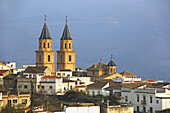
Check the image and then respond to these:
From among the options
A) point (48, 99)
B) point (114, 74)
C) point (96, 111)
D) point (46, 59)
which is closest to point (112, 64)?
point (114, 74)

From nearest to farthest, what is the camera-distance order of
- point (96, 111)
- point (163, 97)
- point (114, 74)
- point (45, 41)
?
point (96, 111) → point (163, 97) → point (114, 74) → point (45, 41)

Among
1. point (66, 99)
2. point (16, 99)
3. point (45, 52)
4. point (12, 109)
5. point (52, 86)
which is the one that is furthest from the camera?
point (45, 52)

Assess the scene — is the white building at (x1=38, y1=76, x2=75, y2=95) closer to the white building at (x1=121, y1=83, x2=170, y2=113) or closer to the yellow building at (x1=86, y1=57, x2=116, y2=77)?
the white building at (x1=121, y1=83, x2=170, y2=113)

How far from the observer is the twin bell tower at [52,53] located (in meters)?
96.8

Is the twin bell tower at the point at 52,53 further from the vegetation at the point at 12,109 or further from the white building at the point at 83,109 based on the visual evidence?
the white building at the point at 83,109

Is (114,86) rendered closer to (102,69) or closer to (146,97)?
(146,97)

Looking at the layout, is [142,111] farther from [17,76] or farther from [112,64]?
[112,64]

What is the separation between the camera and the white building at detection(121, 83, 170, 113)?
5275cm

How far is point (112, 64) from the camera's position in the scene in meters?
86.9

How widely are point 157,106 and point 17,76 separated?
2181 centimetres

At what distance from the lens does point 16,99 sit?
5522 centimetres

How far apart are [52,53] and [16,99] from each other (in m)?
42.1

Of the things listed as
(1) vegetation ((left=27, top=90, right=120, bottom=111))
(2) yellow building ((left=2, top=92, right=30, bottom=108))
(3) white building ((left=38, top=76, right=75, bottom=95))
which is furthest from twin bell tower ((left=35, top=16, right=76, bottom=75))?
(2) yellow building ((left=2, top=92, right=30, bottom=108))

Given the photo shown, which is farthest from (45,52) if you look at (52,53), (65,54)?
(65,54)
